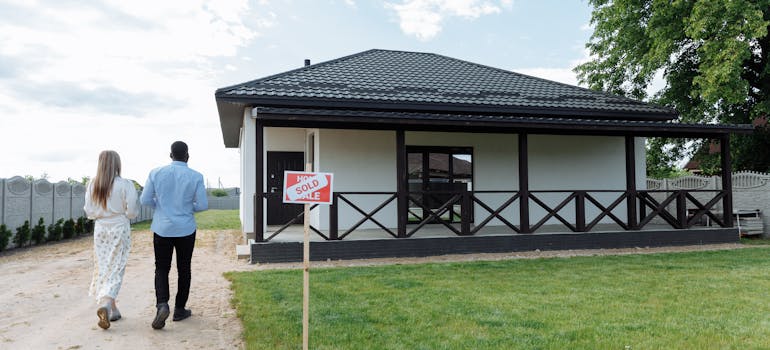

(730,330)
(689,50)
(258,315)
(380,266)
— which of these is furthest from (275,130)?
(689,50)

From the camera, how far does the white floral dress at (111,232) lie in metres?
4.79

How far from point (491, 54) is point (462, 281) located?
14.8 m

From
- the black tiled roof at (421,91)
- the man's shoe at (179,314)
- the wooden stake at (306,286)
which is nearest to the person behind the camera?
the wooden stake at (306,286)

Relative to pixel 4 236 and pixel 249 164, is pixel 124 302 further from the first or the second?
pixel 4 236

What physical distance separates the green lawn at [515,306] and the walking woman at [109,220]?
1232 millimetres

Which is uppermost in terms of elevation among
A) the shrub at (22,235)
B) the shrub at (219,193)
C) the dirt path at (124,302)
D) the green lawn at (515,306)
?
the shrub at (219,193)

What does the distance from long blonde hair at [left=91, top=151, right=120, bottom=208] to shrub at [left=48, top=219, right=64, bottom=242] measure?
37.6 feet

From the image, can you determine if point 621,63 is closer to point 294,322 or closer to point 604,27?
point 604,27

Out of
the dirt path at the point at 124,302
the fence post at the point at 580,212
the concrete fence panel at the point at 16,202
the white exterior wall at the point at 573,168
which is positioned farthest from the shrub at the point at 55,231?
the fence post at the point at 580,212

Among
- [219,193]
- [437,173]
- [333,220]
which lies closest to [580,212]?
[437,173]

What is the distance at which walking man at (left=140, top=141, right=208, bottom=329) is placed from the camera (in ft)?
15.7

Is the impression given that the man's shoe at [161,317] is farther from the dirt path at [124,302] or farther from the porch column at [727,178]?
the porch column at [727,178]

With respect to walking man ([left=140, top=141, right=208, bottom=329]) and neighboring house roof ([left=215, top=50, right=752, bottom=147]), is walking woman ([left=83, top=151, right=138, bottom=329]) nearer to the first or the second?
walking man ([left=140, top=141, right=208, bottom=329])

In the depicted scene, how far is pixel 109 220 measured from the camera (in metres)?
4.86
